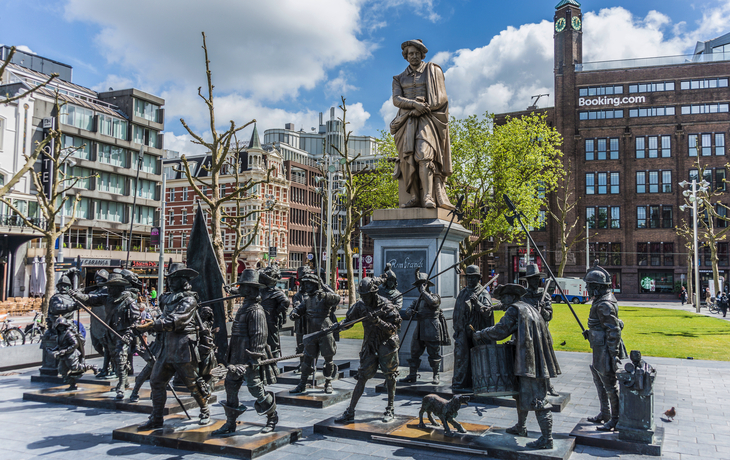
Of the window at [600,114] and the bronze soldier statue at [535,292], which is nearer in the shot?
the bronze soldier statue at [535,292]

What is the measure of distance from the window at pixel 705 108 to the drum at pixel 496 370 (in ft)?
204

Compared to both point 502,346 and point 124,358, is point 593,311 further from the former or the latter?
point 124,358

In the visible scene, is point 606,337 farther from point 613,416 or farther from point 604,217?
point 604,217

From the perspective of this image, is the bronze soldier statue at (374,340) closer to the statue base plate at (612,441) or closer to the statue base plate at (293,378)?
the statue base plate at (612,441)

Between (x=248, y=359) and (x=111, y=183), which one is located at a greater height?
(x=111, y=183)

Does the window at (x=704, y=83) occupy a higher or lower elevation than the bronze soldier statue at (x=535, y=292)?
higher

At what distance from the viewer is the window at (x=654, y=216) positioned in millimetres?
56688

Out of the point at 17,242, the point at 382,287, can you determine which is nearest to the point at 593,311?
Answer: the point at 382,287

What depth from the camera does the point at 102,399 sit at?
885 cm

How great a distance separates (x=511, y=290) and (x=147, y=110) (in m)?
57.2

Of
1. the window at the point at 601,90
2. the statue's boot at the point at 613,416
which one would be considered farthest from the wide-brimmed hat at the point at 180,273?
the window at the point at 601,90

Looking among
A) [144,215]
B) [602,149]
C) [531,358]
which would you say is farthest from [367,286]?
[602,149]

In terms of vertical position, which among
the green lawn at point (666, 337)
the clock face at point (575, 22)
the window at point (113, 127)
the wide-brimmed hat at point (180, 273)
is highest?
the clock face at point (575, 22)

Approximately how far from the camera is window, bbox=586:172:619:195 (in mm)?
58406
